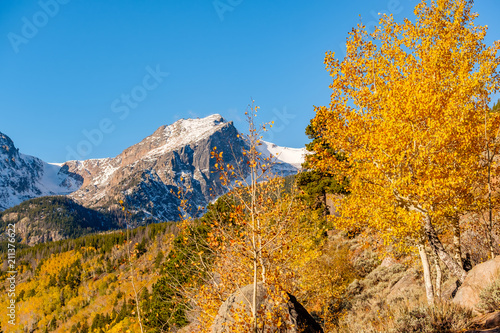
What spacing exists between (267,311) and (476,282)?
17.5 feet

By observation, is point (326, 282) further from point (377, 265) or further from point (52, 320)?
point (52, 320)

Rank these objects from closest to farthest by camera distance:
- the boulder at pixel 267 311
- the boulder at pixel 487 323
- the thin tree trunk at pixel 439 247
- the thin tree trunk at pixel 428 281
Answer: the boulder at pixel 487 323, the boulder at pixel 267 311, the thin tree trunk at pixel 428 281, the thin tree trunk at pixel 439 247

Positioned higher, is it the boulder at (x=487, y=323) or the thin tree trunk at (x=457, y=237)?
the thin tree trunk at (x=457, y=237)

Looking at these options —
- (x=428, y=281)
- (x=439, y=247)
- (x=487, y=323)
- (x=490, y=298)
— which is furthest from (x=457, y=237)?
(x=487, y=323)

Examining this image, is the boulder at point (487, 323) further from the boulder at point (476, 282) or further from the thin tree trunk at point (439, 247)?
the thin tree trunk at point (439, 247)

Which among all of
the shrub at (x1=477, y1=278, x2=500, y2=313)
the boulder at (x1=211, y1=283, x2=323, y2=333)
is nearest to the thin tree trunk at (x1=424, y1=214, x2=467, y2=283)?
the shrub at (x1=477, y1=278, x2=500, y2=313)

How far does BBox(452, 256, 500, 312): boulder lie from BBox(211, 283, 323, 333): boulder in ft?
12.2

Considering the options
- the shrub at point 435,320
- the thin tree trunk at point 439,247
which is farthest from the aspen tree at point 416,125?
the shrub at point 435,320

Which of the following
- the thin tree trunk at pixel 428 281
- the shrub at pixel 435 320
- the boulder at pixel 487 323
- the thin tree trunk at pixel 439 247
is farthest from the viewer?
the thin tree trunk at pixel 439 247

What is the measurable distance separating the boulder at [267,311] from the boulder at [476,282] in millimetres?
3727

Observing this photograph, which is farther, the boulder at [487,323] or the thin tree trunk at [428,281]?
the thin tree trunk at [428,281]

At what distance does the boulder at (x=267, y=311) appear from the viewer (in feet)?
24.7

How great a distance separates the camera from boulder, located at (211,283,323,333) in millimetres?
7516

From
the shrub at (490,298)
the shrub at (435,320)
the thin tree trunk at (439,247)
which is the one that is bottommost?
Result: the shrub at (435,320)
